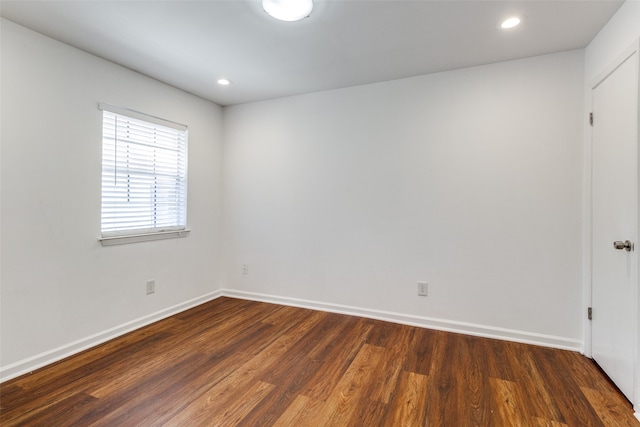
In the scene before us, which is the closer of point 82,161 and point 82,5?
point 82,5

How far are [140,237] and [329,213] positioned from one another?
1.93 m

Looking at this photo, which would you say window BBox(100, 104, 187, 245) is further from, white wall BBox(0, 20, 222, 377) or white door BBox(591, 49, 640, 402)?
white door BBox(591, 49, 640, 402)

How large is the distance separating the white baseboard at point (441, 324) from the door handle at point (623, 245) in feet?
3.36

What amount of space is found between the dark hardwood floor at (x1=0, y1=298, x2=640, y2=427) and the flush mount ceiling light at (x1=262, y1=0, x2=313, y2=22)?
2.39 metres

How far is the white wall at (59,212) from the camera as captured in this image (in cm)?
210

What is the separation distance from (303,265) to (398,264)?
1098mm

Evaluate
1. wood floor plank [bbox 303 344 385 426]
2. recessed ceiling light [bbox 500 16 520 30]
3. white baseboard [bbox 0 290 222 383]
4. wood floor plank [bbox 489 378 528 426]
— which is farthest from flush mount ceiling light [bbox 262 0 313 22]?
white baseboard [bbox 0 290 222 383]

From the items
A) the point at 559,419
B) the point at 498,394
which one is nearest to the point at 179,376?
the point at 498,394

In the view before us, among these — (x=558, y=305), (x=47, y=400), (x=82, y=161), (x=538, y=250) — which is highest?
(x=82, y=161)

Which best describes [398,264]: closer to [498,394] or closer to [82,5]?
[498,394]

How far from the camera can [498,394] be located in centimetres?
190

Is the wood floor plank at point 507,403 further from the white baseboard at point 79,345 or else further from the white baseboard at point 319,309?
the white baseboard at point 79,345

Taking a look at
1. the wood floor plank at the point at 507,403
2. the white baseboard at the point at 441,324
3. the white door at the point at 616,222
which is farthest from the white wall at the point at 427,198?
the wood floor plank at the point at 507,403

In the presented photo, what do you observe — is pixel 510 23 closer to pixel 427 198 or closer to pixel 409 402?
pixel 427 198
